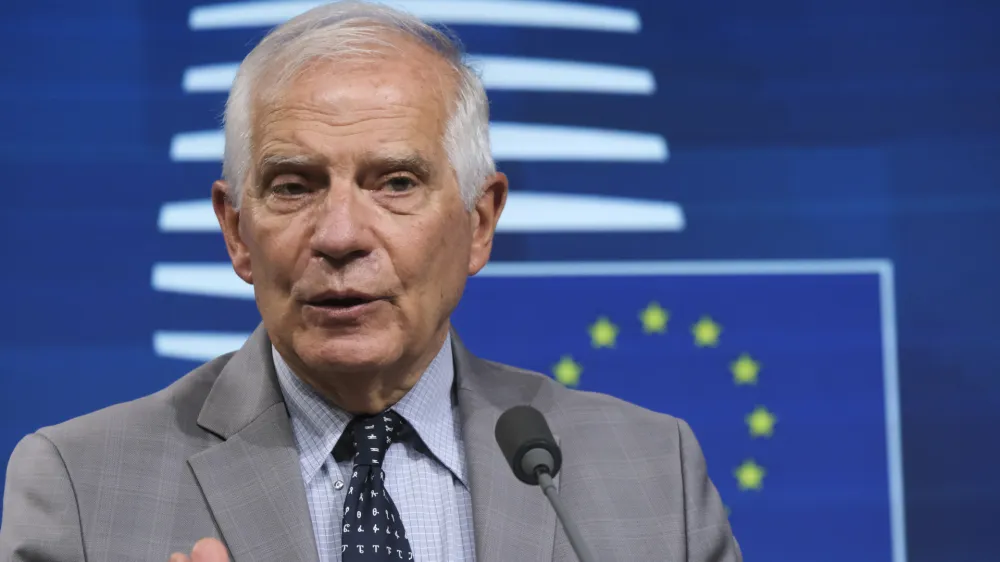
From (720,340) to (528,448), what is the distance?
4.69 feet

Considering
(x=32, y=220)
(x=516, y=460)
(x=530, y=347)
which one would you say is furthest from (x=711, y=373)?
(x=32, y=220)

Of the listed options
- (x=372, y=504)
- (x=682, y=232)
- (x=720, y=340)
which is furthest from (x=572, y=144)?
(x=372, y=504)

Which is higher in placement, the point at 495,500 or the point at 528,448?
the point at 528,448

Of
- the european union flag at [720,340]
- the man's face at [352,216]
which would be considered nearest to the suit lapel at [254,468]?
the man's face at [352,216]

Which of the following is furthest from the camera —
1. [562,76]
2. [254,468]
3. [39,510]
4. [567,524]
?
[562,76]

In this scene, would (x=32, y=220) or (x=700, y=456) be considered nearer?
(x=700, y=456)

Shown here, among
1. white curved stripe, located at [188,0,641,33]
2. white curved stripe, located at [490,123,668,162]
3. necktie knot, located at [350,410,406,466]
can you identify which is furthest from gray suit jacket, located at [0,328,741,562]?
white curved stripe, located at [188,0,641,33]

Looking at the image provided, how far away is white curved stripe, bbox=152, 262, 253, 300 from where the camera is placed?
9.62ft

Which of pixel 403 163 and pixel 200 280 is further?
pixel 200 280

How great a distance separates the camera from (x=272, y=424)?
219 cm

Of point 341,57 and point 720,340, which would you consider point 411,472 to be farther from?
point 720,340

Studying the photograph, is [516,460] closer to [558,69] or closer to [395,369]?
[395,369]

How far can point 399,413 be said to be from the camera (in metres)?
2.24

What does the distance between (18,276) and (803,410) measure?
1896mm
